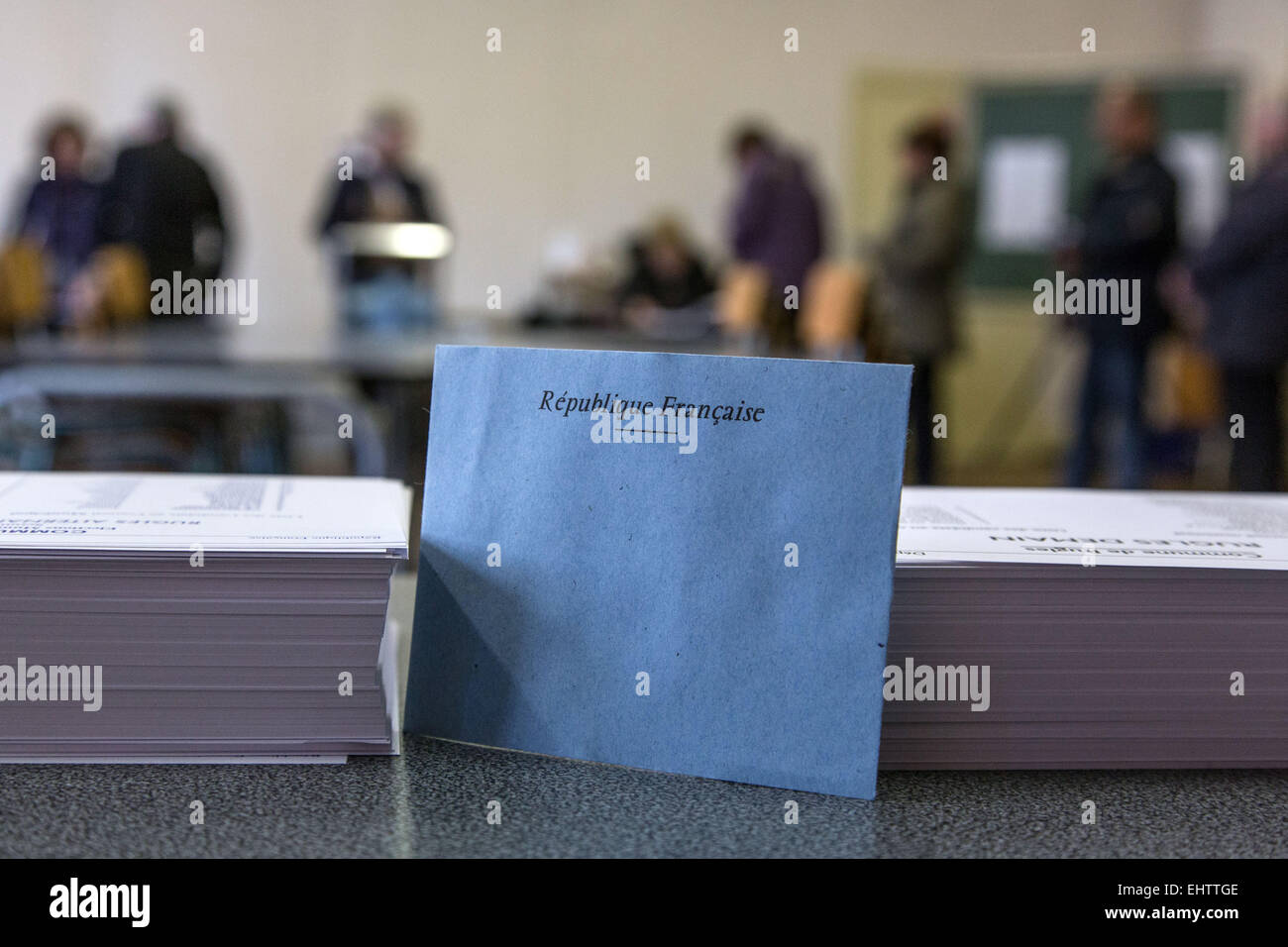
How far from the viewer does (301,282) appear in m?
7.00

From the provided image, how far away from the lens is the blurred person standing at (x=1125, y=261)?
395cm

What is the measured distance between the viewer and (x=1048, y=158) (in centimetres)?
671

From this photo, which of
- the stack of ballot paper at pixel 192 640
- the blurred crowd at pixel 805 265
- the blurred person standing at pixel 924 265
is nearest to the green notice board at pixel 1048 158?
the blurred crowd at pixel 805 265

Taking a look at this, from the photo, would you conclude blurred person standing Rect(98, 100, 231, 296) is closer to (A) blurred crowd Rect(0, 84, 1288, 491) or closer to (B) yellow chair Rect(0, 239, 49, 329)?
(A) blurred crowd Rect(0, 84, 1288, 491)

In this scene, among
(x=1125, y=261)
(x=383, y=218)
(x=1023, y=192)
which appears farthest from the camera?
(x=1023, y=192)

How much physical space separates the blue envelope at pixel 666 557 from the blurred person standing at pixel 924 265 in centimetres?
419

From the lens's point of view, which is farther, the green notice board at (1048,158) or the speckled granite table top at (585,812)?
the green notice board at (1048,158)

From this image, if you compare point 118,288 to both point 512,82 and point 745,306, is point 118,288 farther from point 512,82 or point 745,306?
point 512,82

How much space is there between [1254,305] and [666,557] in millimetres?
3493

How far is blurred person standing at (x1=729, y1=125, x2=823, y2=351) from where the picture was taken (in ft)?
18.7

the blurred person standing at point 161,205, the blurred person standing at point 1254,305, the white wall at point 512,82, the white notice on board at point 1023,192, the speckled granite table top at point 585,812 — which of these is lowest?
the speckled granite table top at point 585,812

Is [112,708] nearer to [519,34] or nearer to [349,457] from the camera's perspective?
[349,457]

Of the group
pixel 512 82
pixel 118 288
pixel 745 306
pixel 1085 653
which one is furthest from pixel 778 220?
pixel 1085 653

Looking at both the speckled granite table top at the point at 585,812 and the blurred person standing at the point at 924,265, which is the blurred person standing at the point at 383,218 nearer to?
the blurred person standing at the point at 924,265
